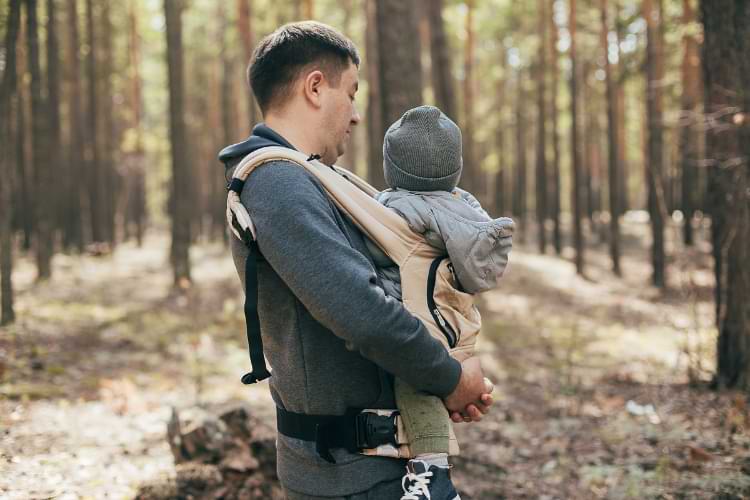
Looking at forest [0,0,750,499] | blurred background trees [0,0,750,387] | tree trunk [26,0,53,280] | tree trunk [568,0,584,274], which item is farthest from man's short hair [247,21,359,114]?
tree trunk [568,0,584,274]

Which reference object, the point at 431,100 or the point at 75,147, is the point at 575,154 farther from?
the point at 75,147

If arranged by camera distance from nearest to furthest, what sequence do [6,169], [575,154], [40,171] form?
[6,169] → [40,171] → [575,154]

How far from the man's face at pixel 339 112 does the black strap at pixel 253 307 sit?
1.45 feet

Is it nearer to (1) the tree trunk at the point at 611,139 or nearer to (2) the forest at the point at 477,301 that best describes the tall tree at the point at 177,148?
(2) the forest at the point at 477,301

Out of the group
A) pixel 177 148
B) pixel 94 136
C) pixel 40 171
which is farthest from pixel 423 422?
pixel 94 136

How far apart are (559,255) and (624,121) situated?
1045 cm

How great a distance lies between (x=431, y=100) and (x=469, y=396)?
1054 inches

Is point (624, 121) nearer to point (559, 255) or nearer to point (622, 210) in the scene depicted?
point (622, 210)

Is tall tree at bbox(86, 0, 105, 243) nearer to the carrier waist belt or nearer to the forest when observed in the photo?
the forest

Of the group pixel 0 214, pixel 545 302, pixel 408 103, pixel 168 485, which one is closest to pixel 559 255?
pixel 545 302

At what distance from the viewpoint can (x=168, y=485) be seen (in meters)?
4.66

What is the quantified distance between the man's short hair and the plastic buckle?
1065 mm

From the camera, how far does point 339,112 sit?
2264 mm

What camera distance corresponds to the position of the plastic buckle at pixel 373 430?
2.07 meters
